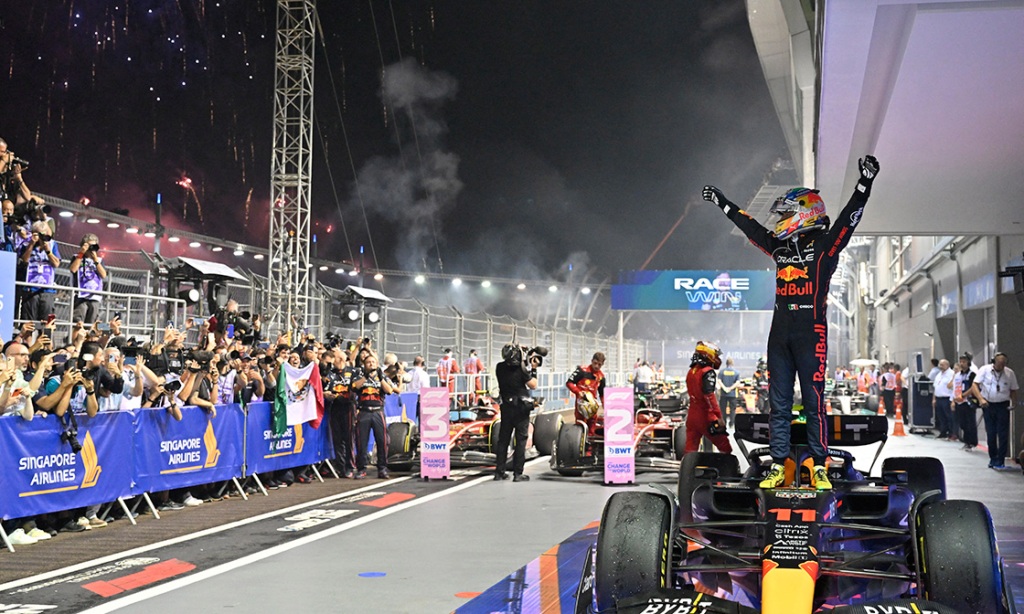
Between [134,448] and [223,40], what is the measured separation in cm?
3227

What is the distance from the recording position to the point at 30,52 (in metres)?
33.4

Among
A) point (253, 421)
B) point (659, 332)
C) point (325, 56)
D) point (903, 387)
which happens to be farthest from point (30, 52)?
point (659, 332)

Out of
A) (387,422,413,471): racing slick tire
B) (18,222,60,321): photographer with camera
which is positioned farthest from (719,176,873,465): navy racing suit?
(18,222,60,321): photographer with camera

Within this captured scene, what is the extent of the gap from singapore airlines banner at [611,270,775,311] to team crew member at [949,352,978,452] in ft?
50.8

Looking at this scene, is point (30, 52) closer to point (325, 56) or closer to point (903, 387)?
point (325, 56)

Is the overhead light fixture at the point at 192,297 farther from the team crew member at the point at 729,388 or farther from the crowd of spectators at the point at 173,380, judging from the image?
the team crew member at the point at 729,388

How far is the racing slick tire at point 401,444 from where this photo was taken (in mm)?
14609

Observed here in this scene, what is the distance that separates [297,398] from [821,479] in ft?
28.6

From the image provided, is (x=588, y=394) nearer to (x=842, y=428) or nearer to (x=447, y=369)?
(x=842, y=428)

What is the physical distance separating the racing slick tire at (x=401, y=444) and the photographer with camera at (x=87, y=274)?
4.42 meters

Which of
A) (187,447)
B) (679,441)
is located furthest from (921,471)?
(679,441)

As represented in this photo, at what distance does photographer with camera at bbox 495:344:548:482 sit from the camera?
43.5 ft

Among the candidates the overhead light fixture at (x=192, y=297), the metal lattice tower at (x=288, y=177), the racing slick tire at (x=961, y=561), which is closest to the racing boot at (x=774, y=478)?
the racing slick tire at (x=961, y=561)

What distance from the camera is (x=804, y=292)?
6.19 metres
